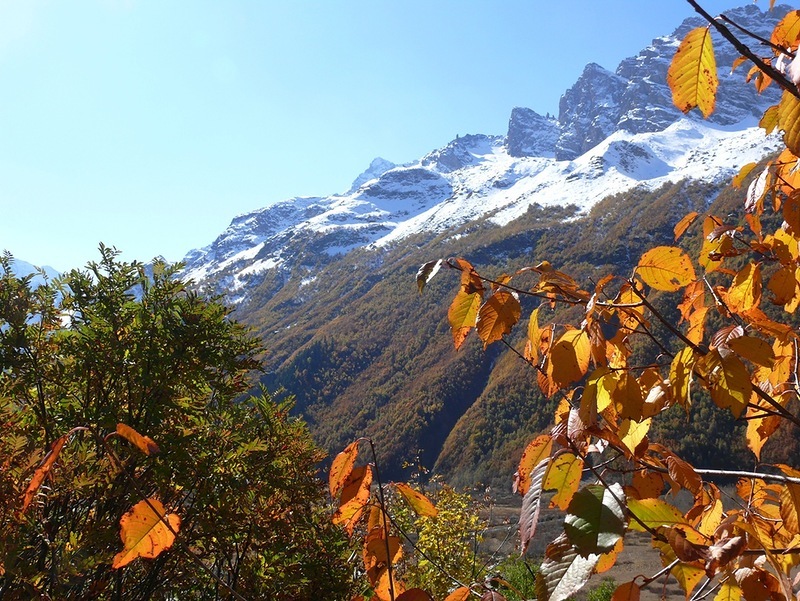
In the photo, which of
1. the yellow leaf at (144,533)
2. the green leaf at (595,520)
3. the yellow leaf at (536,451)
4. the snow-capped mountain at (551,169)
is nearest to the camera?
the green leaf at (595,520)

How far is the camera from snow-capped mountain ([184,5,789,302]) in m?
103

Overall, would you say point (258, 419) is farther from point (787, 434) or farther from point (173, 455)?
point (787, 434)

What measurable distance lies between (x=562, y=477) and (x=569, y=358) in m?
0.25

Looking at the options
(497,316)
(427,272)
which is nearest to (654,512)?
(497,316)

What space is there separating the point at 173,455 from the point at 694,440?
32.8 m

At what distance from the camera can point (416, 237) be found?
11656cm

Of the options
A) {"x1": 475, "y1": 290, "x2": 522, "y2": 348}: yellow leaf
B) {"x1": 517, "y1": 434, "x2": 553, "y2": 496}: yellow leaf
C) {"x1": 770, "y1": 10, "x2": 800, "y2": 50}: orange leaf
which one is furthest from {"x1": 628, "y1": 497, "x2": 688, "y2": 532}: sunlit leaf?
{"x1": 770, "y1": 10, "x2": 800, "y2": 50}: orange leaf

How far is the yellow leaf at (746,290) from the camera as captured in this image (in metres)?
1.13

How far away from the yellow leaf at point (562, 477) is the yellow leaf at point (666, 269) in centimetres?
40

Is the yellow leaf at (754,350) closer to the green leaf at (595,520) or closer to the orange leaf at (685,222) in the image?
the green leaf at (595,520)

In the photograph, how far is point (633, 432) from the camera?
102 centimetres

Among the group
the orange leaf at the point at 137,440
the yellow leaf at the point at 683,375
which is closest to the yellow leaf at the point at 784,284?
the yellow leaf at the point at 683,375

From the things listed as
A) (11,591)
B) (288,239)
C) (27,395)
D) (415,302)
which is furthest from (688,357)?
(288,239)

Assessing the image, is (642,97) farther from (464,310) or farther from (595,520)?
(595,520)
